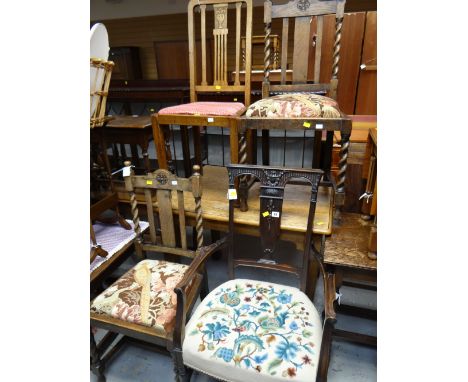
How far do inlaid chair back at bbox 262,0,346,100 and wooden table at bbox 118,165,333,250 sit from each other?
0.62 metres

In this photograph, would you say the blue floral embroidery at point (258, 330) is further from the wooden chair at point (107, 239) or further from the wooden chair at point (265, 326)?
the wooden chair at point (107, 239)

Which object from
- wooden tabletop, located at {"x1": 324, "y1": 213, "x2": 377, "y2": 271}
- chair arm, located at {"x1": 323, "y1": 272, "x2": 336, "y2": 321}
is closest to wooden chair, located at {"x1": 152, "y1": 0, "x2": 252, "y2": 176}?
wooden tabletop, located at {"x1": 324, "y1": 213, "x2": 377, "y2": 271}

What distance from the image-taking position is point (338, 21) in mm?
1544

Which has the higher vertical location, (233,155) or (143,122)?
(143,122)

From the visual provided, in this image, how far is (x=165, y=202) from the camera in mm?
1448

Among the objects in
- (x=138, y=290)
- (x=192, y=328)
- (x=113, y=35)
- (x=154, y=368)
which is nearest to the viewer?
(x=192, y=328)

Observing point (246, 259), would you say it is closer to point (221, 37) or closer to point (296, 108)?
point (296, 108)

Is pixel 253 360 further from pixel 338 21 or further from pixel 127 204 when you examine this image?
pixel 338 21

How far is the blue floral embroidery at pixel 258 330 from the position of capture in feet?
3.26

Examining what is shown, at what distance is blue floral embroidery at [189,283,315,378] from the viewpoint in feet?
3.26

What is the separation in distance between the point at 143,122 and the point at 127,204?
1.88 ft

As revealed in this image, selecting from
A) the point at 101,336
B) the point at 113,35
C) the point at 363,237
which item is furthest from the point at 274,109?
the point at 113,35

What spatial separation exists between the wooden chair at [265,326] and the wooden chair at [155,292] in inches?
3.9

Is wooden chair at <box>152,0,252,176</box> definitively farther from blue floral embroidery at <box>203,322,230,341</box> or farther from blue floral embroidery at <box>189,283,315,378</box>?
blue floral embroidery at <box>203,322,230,341</box>
